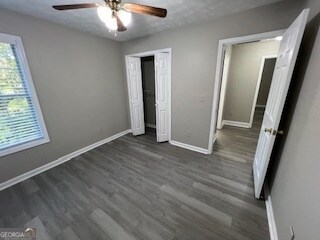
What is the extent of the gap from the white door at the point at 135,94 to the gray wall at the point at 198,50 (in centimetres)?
30

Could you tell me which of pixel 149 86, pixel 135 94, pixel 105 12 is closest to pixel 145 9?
pixel 105 12

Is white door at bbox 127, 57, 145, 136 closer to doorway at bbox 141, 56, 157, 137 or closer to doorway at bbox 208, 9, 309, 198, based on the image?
doorway at bbox 141, 56, 157, 137

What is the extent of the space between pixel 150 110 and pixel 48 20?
287 cm

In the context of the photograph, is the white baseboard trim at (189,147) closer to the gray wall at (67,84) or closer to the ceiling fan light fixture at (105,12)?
the gray wall at (67,84)

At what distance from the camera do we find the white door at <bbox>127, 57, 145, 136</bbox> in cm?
331

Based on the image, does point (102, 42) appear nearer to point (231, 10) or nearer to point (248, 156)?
point (231, 10)

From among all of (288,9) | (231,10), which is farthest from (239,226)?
(231,10)

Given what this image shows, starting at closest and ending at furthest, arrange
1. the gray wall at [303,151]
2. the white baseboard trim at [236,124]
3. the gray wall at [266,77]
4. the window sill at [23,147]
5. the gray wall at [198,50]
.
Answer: the gray wall at [303,151], the gray wall at [198,50], the window sill at [23,147], the white baseboard trim at [236,124], the gray wall at [266,77]

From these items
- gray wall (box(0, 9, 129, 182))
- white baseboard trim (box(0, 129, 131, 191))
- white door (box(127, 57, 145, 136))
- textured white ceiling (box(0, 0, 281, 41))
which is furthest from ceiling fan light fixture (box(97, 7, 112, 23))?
white baseboard trim (box(0, 129, 131, 191))

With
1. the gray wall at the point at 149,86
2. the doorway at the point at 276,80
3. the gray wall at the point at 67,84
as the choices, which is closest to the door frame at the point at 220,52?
the doorway at the point at 276,80

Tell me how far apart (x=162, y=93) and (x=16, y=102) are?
7.96ft

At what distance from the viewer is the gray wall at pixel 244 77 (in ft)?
11.9

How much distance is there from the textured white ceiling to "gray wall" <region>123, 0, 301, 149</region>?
14cm

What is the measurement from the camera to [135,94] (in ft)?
11.4
